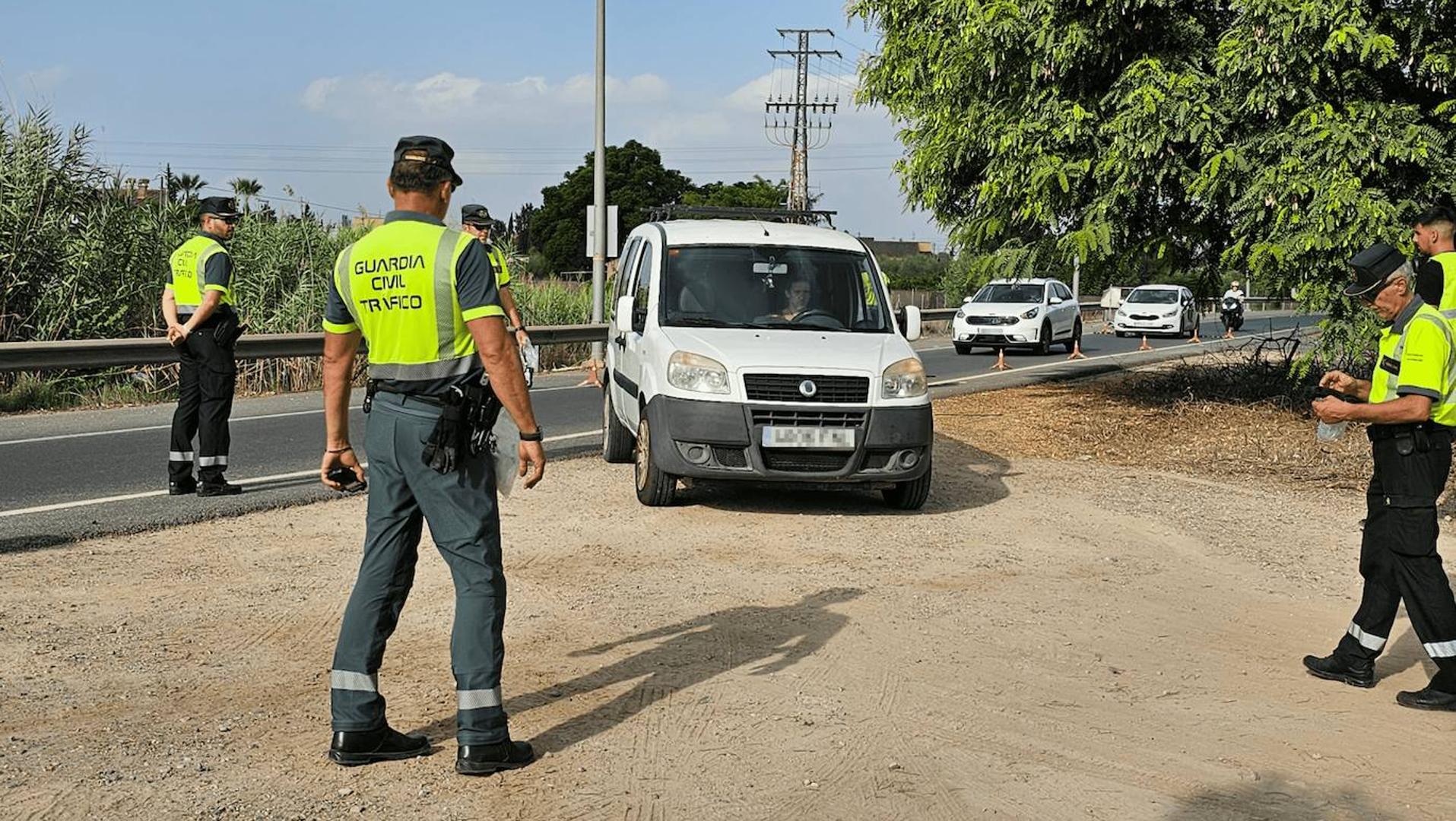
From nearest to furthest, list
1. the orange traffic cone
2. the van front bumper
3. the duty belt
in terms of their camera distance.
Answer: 1. the duty belt
2. the van front bumper
3. the orange traffic cone

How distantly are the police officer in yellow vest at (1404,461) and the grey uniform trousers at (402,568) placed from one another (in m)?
3.42

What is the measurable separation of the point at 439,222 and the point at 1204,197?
11.3 meters

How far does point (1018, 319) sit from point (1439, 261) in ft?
80.7

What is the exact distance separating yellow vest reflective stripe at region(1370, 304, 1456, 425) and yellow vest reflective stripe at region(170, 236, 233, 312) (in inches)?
286

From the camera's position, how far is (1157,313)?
39781 mm

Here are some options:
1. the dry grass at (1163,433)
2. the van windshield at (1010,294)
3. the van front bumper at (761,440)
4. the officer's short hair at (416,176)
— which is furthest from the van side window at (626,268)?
the van windshield at (1010,294)

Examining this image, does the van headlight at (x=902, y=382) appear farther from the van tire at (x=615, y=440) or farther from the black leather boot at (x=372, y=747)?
the black leather boot at (x=372, y=747)

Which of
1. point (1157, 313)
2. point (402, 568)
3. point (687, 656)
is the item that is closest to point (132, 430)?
point (687, 656)

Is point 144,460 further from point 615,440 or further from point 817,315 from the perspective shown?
point 817,315

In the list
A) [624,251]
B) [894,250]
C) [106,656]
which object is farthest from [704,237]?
[894,250]

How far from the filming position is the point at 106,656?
6.07 m

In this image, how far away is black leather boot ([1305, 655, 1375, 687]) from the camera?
6.12 metres

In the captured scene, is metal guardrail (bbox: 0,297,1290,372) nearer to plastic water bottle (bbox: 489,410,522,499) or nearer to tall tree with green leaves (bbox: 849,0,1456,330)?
tall tree with green leaves (bbox: 849,0,1456,330)

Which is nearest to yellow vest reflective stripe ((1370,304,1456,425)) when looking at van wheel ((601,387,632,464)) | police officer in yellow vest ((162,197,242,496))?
van wheel ((601,387,632,464))
